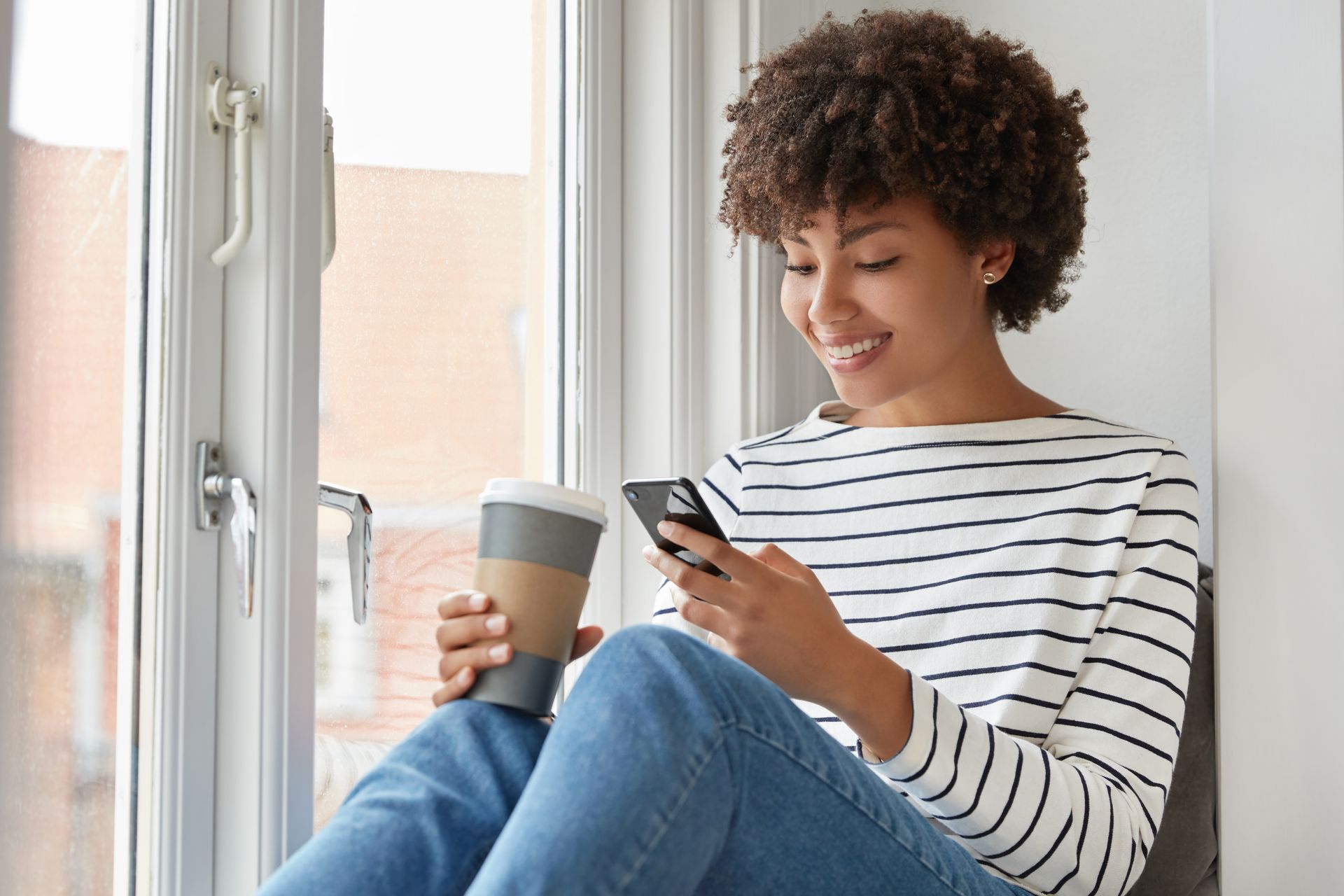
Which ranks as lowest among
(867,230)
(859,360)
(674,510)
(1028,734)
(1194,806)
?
(1194,806)

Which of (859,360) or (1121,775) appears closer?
(1121,775)

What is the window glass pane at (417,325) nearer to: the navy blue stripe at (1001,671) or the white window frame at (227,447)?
the white window frame at (227,447)

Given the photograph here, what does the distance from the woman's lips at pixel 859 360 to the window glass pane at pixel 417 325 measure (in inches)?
15.9

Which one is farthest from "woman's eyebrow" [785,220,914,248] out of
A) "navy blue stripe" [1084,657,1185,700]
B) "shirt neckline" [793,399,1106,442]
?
"navy blue stripe" [1084,657,1185,700]

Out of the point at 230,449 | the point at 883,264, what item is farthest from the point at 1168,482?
the point at 230,449

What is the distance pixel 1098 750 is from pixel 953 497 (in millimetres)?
318

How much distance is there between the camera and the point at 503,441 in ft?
4.51

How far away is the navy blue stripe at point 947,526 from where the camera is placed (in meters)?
1.14

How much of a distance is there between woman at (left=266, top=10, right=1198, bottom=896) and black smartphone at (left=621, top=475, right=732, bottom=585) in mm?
17

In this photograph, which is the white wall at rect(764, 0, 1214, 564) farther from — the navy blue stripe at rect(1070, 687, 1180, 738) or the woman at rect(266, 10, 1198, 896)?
the navy blue stripe at rect(1070, 687, 1180, 738)

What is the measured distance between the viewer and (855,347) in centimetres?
120

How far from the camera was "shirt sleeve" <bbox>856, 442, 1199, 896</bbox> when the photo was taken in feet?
3.00

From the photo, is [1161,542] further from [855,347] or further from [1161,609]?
[855,347]

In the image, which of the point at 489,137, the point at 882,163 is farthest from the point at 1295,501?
the point at 489,137
